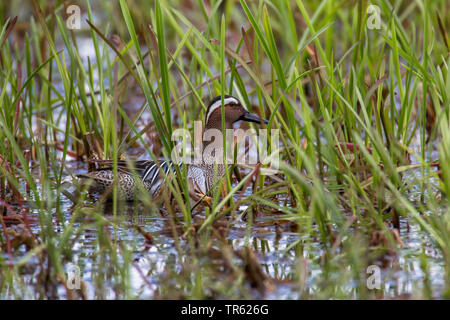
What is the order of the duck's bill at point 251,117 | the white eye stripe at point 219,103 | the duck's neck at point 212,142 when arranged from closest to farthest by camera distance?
the white eye stripe at point 219,103 → the duck's bill at point 251,117 → the duck's neck at point 212,142

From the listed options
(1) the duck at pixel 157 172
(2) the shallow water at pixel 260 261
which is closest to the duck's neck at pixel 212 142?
(1) the duck at pixel 157 172

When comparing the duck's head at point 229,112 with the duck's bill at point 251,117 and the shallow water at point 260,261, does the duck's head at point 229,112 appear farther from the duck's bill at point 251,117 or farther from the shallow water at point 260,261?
the shallow water at point 260,261

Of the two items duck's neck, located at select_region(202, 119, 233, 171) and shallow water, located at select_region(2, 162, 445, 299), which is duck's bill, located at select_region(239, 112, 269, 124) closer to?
duck's neck, located at select_region(202, 119, 233, 171)

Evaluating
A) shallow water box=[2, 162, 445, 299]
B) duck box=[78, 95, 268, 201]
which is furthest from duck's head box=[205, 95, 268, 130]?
shallow water box=[2, 162, 445, 299]

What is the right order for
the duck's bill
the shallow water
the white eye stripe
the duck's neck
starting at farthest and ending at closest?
the duck's neck
the duck's bill
the white eye stripe
the shallow water

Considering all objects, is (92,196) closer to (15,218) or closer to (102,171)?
(102,171)

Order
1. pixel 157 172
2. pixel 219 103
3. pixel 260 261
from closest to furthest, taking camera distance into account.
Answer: pixel 260 261 < pixel 219 103 < pixel 157 172

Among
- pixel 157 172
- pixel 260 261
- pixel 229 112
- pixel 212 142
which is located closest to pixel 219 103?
pixel 229 112

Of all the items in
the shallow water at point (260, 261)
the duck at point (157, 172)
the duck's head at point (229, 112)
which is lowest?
the shallow water at point (260, 261)

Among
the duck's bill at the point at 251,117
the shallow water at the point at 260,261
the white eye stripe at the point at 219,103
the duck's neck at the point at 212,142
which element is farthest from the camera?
the duck's neck at the point at 212,142

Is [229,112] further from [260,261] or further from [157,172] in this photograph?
[260,261]

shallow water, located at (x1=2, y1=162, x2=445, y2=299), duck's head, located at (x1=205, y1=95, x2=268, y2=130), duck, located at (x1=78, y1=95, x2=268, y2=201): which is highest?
duck's head, located at (x1=205, y1=95, x2=268, y2=130)
